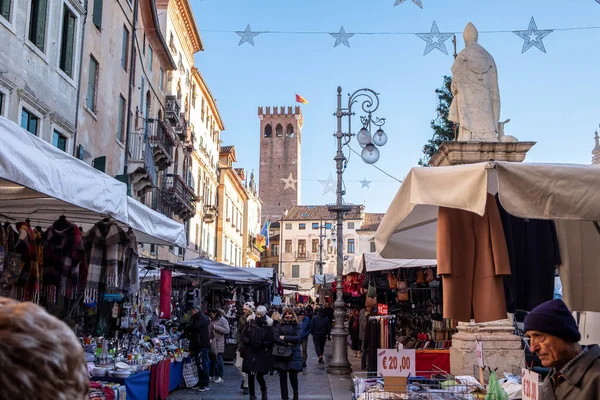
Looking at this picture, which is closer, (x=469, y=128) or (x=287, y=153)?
(x=469, y=128)

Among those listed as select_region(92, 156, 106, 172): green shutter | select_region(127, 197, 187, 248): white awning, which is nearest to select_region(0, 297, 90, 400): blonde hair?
select_region(127, 197, 187, 248): white awning

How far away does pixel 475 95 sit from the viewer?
9266mm

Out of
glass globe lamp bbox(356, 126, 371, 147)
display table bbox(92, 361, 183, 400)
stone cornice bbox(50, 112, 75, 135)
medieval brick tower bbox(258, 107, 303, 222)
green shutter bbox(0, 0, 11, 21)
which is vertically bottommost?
display table bbox(92, 361, 183, 400)

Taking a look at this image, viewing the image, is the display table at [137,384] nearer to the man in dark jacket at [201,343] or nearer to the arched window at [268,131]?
the man in dark jacket at [201,343]

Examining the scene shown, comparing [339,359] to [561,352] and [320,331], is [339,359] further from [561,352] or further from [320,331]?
[561,352]

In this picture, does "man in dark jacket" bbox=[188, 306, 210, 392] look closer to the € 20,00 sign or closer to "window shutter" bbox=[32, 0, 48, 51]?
"window shutter" bbox=[32, 0, 48, 51]

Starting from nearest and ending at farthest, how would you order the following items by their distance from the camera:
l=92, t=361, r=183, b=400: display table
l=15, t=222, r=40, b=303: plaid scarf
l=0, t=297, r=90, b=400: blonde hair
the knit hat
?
l=0, t=297, r=90, b=400: blonde hair, the knit hat, l=15, t=222, r=40, b=303: plaid scarf, l=92, t=361, r=183, b=400: display table

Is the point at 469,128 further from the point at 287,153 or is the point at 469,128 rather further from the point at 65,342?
the point at 287,153

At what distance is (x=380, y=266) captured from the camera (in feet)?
40.9

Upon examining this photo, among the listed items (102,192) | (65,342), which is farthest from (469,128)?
(65,342)

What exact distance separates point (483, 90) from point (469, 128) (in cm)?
63

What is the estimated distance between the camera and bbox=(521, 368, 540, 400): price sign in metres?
4.02

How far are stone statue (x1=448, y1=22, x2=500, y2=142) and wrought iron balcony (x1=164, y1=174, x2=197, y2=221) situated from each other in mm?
22782

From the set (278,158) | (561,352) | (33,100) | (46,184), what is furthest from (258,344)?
(278,158)
